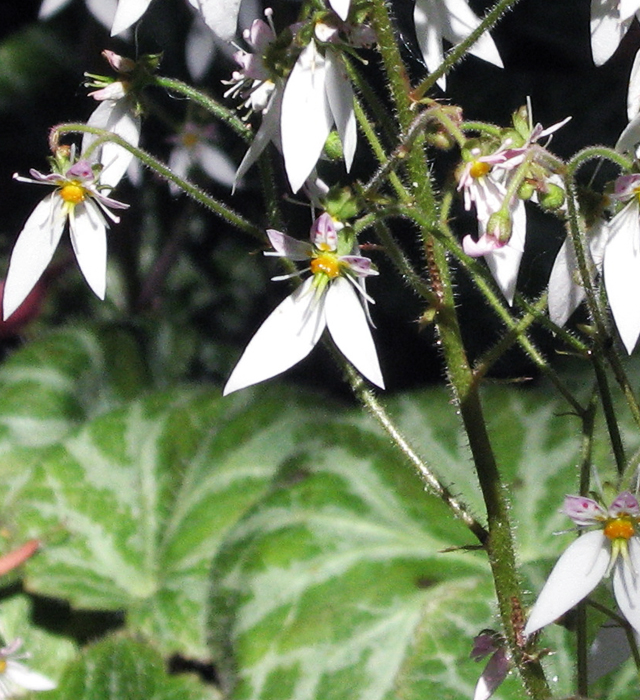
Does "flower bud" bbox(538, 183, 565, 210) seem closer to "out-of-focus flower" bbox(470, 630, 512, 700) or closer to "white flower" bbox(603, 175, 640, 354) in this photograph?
"white flower" bbox(603, 175, 640, 354)

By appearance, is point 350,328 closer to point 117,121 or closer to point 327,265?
point 327,265

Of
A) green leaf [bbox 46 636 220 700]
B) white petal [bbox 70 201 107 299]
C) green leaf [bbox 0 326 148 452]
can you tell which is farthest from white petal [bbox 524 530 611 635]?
green leaf [bbox 0 326 148 452]

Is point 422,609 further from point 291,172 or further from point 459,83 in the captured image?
point 459,83

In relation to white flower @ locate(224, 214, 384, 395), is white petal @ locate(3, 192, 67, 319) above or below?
above

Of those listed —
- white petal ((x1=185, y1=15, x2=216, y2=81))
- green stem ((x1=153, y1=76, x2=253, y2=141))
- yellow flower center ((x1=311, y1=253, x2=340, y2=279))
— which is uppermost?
white petal ((x1=185, y1=15, x2=216, y2=81))

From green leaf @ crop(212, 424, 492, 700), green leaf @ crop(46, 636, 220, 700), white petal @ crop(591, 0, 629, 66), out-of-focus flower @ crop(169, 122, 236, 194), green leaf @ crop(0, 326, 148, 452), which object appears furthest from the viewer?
green leaf @ crop(0, 326, 148, 452)

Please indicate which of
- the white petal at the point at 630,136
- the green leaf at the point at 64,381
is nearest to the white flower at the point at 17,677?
the green leaf at the point at 64,381
